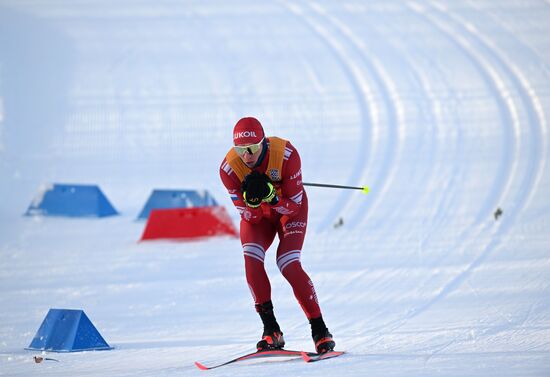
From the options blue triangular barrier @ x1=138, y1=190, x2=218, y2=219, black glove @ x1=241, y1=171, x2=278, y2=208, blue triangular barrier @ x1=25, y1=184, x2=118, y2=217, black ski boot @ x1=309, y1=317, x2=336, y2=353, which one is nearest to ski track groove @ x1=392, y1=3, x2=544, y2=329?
black ski boot @ x1=309, y1=317, x2=336, y2=353

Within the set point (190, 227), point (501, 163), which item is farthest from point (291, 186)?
point (501, 163)

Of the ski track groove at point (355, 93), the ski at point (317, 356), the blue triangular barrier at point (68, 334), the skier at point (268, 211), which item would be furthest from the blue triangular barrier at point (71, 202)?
the ski at point (317, 356)

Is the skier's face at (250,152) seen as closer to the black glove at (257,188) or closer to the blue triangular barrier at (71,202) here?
the black glove at (257,188)

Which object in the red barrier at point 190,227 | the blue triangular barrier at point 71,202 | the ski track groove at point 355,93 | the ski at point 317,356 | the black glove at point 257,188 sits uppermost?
the ski track groove at point 355,93

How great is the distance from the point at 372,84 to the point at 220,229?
18.5ft

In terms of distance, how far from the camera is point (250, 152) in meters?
5.69

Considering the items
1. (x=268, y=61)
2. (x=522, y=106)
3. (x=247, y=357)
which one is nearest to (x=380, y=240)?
(x=247, y=357)

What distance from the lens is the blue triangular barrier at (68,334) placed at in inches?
248

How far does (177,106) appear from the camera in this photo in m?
14.8

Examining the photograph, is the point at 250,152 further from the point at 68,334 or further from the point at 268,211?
the point at 68,334

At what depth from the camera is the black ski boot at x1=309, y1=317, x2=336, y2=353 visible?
5586 mm

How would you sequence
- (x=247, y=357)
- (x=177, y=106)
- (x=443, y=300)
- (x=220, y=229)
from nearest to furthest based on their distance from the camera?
1. (x=247, y=357)
2. (x=443, y=300)
3. (x=220, y=229)
4. (x=177, y=106)

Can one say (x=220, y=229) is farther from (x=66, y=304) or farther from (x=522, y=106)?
(x=522, y=106)

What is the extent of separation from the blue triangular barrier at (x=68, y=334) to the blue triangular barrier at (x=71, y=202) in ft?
16.3
